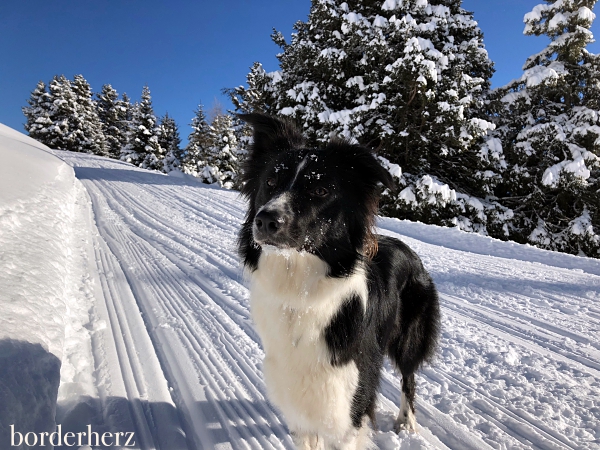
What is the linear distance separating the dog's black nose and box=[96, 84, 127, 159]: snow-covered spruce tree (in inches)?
2142

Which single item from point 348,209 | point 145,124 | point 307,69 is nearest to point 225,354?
point 348,209

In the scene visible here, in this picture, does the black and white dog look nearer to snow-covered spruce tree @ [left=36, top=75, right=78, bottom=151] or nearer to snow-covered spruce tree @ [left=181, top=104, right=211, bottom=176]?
snow-covered spruce tree @ [left=181, top=104, right=211, bottom=176]

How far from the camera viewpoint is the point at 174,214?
9797 millimetres

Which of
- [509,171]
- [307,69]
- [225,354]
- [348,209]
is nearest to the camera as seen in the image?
[348,209]

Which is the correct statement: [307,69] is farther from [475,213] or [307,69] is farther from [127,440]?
[127,440]

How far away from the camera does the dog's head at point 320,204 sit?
180 cm

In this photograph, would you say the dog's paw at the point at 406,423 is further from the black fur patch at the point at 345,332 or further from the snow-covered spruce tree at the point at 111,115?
the snow-covered spruce tree at the point at 111,115

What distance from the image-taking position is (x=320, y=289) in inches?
75.4

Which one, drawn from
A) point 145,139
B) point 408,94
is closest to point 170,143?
point 145,139

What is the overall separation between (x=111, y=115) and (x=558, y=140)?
5468 cm

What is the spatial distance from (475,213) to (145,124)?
120 ft

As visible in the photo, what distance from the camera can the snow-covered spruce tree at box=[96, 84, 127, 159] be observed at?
47.9m

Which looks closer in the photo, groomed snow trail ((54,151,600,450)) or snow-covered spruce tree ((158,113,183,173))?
groomed snow trail ((54,151,600,450))

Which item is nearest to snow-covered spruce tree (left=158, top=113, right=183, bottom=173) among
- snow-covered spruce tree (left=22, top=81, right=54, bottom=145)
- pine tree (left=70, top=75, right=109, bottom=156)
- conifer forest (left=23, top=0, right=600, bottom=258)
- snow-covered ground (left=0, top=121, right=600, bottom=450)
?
pine tree (left=70, top=75, right=109, bottom=156)
